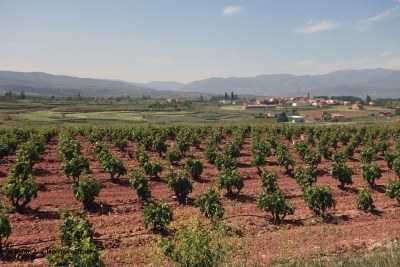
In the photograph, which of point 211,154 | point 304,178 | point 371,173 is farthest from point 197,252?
point 211,154

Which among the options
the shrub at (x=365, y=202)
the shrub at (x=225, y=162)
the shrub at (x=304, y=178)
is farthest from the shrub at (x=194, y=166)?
the shrub at (x=365, y=202)

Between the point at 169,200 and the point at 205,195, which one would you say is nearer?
the point at 205,195

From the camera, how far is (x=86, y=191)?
57.5ft

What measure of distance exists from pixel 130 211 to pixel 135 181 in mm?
1685

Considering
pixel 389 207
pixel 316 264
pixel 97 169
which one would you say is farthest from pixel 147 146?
pixel 316 264

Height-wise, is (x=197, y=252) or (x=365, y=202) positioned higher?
(x=197, y=252)

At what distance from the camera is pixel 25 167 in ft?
63.3

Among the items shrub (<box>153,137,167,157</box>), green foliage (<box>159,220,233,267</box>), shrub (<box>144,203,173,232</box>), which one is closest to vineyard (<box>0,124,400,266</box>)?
shrub (<box>144,203,173,232</box>)

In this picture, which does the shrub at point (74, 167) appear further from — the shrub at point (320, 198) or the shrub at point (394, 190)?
the shrub at point (394, 190)

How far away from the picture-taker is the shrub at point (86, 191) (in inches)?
685

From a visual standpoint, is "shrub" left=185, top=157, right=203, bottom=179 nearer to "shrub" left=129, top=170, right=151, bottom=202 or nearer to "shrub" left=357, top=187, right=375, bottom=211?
"shrub" left=129, top=170, right=151, bottom=202

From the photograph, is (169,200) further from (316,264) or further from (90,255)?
(316,264)

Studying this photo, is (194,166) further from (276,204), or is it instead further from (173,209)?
(276,204)

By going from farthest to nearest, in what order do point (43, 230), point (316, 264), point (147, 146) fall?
point (147, 146) → point (43, 230) → point (316, 264)
